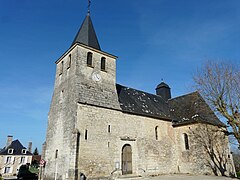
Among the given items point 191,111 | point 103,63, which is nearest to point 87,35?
point 103,63

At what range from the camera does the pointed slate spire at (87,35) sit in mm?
16453

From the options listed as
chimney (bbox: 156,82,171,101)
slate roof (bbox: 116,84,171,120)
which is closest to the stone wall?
slate roof (bbox: 116,84,171,120)

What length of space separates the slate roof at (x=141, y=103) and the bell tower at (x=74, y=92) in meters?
1.42

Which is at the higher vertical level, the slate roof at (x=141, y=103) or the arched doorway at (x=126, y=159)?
the slate roof at (x=141, y=103)

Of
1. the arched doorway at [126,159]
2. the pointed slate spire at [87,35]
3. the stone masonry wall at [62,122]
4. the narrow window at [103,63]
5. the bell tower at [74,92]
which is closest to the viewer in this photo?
the stone masonry wall at [62,122]

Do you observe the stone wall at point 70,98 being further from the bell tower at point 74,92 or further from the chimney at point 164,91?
the chimney at point 164,91

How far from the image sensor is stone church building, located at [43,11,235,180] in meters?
12.8

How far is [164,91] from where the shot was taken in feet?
79.3

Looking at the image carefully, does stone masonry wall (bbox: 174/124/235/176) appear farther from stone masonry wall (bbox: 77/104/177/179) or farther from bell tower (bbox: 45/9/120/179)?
bell tower (bbox: 45/9/120/179)

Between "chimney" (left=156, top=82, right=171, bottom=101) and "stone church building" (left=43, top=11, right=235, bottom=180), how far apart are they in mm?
4255

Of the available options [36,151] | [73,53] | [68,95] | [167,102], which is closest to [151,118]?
[167,102]

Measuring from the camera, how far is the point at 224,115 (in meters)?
12.2

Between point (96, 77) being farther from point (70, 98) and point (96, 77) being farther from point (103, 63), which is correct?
point (70, 98)

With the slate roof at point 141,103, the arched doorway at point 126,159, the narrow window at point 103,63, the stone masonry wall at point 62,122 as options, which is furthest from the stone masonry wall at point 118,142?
the narrow window at point 103,63
